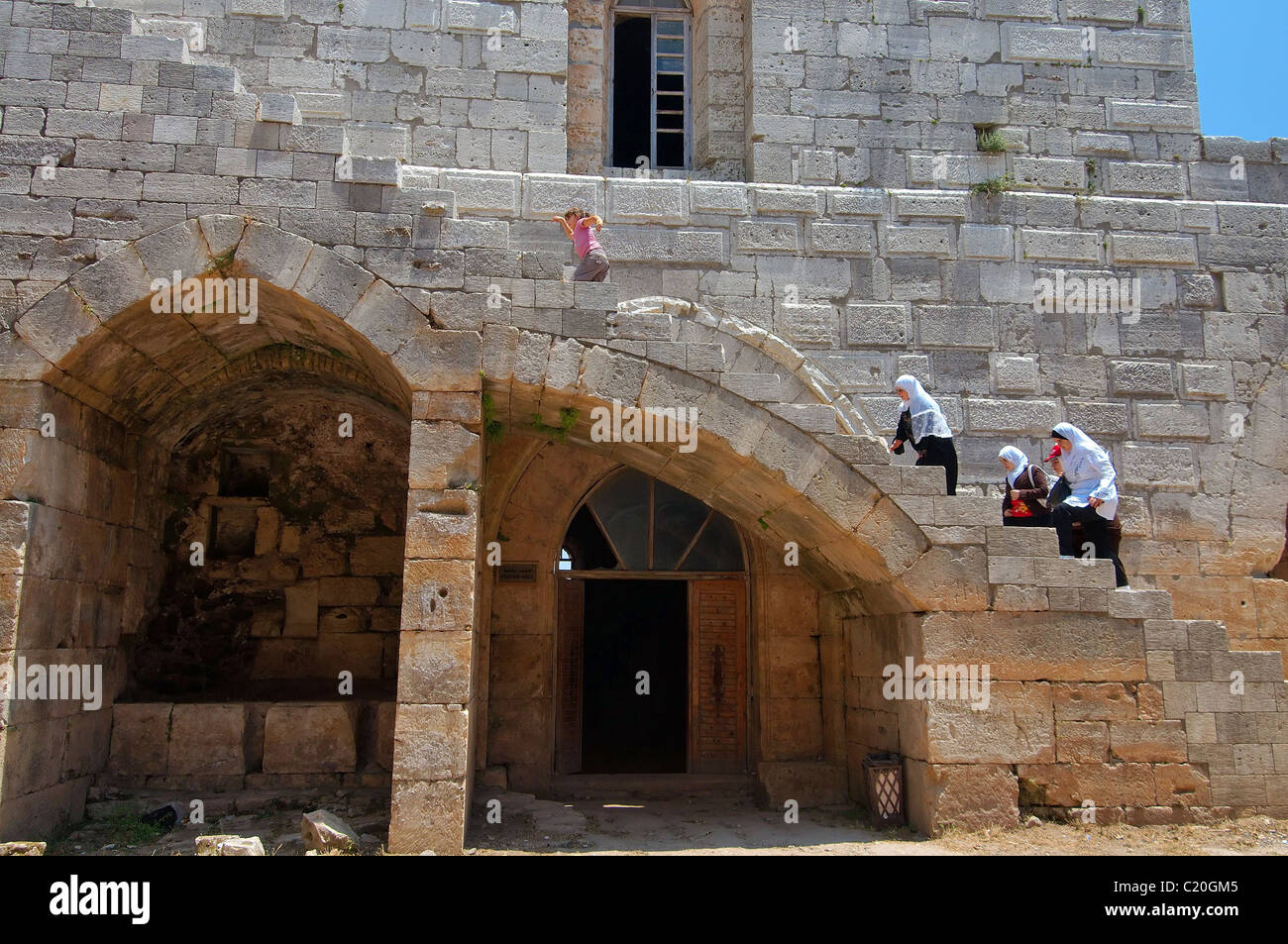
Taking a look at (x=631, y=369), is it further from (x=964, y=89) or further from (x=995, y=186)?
(x=964, y=89)

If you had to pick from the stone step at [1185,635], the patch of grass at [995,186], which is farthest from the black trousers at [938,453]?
the patch of grass at [995,186]

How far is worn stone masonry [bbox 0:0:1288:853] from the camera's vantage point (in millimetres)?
6914

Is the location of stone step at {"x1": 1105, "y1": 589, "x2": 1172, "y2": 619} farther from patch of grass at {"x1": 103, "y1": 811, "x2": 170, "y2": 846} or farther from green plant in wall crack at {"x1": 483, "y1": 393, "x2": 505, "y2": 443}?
patch of grass at {"x1": 103, "y1": 811, "x2": 170, "y2": 846}

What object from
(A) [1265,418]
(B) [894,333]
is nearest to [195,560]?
(B) [894,333]

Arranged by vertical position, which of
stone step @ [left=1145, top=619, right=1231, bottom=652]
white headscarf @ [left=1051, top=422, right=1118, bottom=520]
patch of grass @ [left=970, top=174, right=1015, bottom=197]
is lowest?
stone step @ [left=1145, top=619, right=1231, bottom=652]

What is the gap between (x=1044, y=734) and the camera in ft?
23.1

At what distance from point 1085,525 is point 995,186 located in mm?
3476

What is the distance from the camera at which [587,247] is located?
7.84m

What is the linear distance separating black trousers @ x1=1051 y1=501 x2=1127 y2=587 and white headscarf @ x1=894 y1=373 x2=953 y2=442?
1016 mm

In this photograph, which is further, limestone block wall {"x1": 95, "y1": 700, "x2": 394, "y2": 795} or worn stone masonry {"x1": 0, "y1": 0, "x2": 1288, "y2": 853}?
limestone block wall {"x1": 95, "y1": 700, "x2": 394, "y2": 795}

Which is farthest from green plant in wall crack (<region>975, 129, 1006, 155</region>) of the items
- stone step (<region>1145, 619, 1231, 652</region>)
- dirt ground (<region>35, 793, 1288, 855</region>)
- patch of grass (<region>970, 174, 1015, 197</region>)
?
dirt ground (<region>35, 793, 1288, 855</region>)

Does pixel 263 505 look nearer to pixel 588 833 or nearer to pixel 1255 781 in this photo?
pixel 588 833

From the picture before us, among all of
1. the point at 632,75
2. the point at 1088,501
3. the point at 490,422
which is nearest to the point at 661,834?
the point at 490,422

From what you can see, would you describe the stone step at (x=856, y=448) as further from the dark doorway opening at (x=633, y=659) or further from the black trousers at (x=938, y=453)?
the dark doorway opening at (x=633, y=659)
